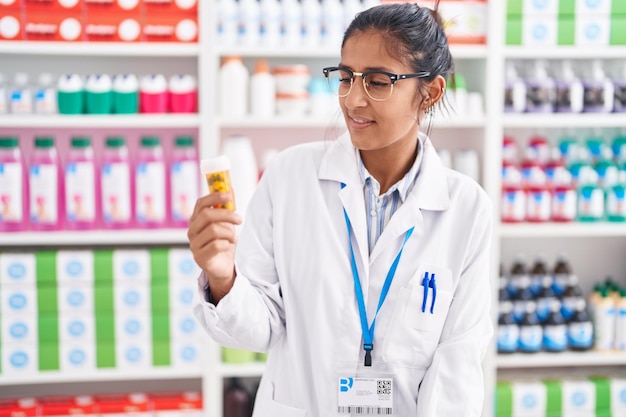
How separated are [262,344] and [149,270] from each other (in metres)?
1.45

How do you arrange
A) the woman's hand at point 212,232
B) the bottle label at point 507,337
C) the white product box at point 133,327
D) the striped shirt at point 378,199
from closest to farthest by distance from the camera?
the woman's hand at point 212,232, the striped shirt at point 378,199, the white product box at point 133,327, the bottle label at point 507,337

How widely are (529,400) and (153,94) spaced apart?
205 centimetres

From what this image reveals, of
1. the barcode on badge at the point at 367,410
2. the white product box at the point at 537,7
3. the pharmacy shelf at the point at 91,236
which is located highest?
the white product box at the point at 537,7

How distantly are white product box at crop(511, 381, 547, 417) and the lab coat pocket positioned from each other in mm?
1922

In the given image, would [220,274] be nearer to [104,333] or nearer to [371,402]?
[371,402]

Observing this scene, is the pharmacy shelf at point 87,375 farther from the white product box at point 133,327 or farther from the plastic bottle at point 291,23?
the plastic bottle at point 291,23

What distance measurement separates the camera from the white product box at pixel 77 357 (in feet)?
9.70

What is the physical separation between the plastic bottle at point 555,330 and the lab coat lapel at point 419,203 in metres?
1.79

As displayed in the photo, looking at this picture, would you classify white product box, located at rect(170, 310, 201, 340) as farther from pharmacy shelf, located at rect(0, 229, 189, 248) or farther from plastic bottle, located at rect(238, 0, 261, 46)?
plastic bottle, located at rect(238, 0, 261, 46)

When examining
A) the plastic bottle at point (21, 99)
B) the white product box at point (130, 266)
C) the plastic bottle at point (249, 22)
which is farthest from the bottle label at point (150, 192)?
the plastic bottle at point (249, 22)

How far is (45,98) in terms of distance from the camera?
2.89 meters

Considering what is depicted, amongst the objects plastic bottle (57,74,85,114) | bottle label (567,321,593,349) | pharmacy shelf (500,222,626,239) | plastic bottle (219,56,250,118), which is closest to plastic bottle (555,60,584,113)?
pharmacy shelf (500,222,626,239)

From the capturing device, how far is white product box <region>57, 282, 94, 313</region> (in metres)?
2.91

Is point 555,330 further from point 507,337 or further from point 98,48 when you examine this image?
point 98,48
